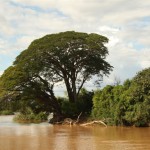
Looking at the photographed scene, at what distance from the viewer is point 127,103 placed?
117 feet

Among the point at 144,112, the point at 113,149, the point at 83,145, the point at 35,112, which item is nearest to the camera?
the point at 113,149

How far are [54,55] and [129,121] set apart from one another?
39.3 feet

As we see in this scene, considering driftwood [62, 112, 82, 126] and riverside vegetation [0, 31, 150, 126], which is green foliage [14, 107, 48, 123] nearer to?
riverside vegetation [0, 31, 150, 126]

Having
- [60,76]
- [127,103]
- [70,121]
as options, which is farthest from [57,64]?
[127,103]

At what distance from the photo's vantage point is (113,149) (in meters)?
20.2

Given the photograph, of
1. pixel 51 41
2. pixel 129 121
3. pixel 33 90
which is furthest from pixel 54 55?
pixel 129 121

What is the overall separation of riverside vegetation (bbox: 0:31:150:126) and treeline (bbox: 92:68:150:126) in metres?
0.10

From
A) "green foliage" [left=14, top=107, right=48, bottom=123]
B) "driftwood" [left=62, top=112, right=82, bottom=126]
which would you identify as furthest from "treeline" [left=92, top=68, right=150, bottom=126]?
"green foliage" [left=14, top=107, right=48, bottom=123]

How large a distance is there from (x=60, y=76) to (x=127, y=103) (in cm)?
1161

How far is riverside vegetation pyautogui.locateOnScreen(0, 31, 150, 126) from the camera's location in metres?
41.7

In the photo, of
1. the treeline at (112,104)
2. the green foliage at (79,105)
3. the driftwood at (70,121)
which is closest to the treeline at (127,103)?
the treeline at (112,104)

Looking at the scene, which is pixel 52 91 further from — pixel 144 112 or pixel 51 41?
pixel 144 112

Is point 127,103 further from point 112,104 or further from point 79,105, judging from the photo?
point 79,105

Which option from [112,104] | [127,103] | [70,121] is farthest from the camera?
[70,121]
